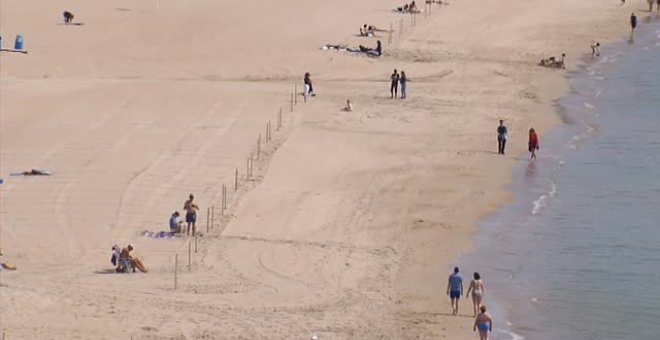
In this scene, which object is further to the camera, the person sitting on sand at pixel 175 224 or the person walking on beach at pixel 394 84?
the person walking on beach at pixel 394 84

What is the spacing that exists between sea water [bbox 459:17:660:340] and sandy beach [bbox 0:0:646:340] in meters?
0.91

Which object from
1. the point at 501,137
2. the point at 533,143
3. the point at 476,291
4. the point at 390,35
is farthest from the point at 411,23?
the point at 476,291

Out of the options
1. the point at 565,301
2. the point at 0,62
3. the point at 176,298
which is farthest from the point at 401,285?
the point at 0,62

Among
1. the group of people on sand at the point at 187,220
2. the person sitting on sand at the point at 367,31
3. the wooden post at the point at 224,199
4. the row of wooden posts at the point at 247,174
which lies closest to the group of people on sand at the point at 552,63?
the person sitting on sand at the point at 367,31

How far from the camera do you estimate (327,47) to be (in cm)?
5516

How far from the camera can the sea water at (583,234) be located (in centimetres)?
2902

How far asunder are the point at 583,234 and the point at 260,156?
353 inches

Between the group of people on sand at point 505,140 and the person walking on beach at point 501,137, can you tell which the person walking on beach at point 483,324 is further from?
the person walking on beach at point 501,137

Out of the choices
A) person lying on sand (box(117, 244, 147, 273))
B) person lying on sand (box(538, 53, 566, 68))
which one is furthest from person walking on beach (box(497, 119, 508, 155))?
person lying on sand (box(117, 244, 147, 273))

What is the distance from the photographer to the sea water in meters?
29.0

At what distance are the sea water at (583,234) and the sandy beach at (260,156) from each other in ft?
2.97

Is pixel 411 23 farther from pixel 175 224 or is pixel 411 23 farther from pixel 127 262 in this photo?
pixel 127 262

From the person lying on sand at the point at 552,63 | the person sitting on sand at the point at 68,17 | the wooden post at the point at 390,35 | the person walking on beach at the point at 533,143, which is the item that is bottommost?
the person walking on beach at the point at 533,143

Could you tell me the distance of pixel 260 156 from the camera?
129ft
